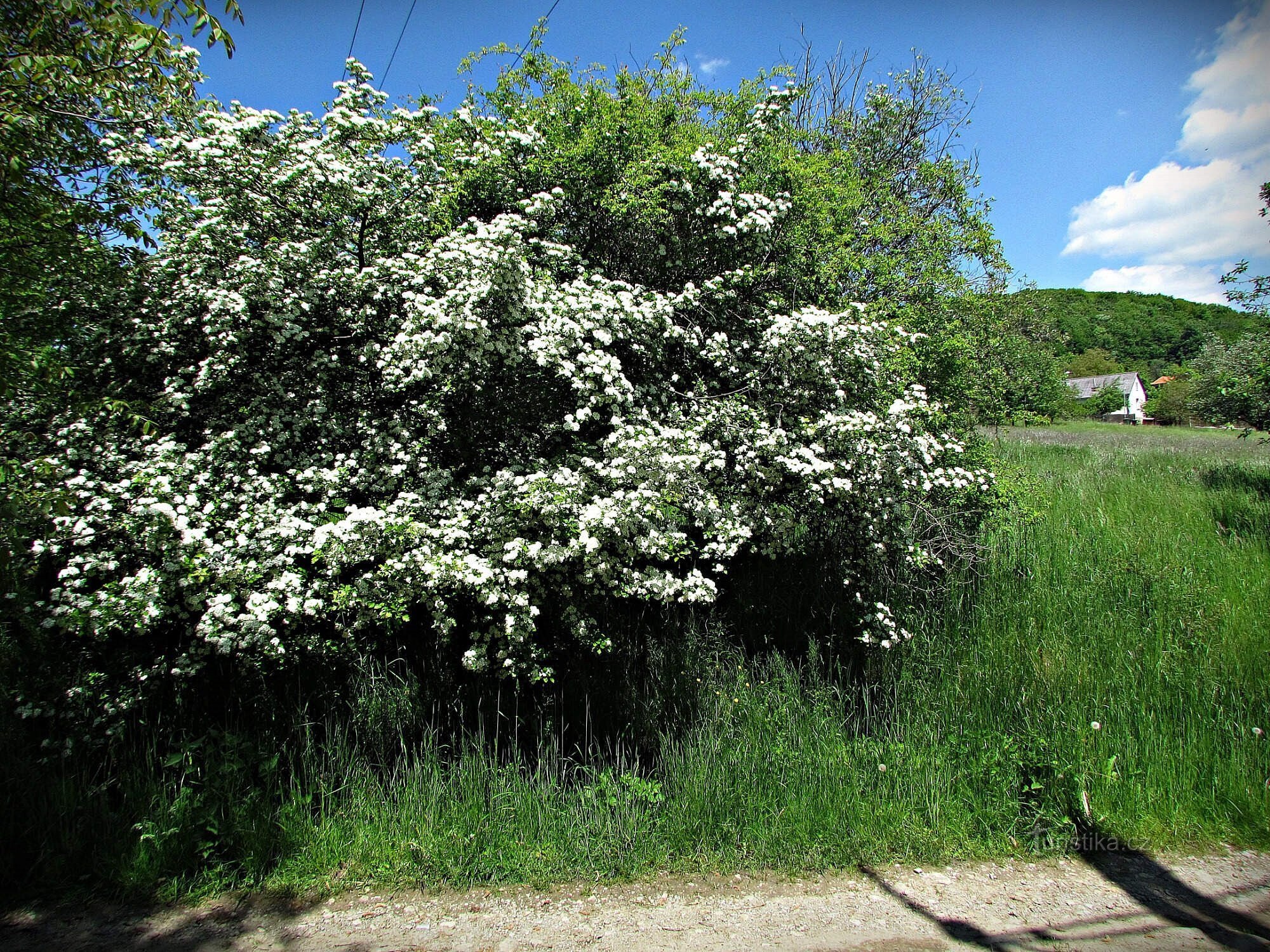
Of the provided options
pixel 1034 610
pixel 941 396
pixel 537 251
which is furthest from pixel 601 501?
pixel 941 396

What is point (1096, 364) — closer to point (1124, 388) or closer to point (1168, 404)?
point (1124, 388)

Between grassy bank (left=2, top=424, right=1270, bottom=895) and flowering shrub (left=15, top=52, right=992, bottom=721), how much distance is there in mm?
746

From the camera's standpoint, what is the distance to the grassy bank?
3666 millimetres

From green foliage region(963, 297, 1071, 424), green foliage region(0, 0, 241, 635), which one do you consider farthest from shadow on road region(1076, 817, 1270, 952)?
green foliage region(0, 0, 241, 635)

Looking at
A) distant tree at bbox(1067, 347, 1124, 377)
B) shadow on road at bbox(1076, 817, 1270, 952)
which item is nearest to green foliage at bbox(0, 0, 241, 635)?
shadow on road at bbox(1076, 817, 1270, 952)

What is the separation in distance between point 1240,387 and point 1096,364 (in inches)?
2847

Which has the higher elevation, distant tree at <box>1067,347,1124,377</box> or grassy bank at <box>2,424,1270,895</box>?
distant tree at <box>1067,347,1124,377</box>

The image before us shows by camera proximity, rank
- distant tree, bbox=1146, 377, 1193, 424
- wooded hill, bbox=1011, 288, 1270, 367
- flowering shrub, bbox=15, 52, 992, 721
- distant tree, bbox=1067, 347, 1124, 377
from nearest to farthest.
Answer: flowering shrub, bbox=15, 52, 992, 721, distant tree, bbox=1146, 377, 1193, 424, wooded hill, bbox=1011, 288, 1270, 367, distant tree, bbox=1067, 347, 1124, 377

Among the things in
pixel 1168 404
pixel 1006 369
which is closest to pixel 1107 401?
pixel 1168 404

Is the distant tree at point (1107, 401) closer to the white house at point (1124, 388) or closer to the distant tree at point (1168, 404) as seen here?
the white house at point (1124, 388)

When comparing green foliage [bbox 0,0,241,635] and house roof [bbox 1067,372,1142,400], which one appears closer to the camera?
green foliage [bbox 0,0,241,635]

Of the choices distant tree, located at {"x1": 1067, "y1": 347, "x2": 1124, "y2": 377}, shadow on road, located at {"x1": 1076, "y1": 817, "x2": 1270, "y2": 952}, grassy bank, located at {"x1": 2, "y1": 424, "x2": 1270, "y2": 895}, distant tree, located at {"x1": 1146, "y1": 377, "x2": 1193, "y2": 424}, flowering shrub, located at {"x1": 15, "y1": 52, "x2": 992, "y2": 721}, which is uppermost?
distant tree, located at {"x1": 1067, "y1": 347, "x2": 1124, "y2": 377}

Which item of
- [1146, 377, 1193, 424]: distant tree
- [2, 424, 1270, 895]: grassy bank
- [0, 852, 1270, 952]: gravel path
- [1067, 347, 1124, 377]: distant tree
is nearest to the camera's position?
[0, 852, 1270, 952]: gravel path

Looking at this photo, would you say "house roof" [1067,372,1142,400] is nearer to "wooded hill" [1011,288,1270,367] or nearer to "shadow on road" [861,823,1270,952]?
"wooded hill" [1011,288,1270,367]
